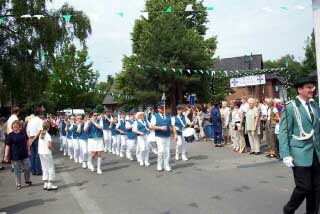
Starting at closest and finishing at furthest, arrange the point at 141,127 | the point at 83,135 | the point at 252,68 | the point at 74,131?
the point at 83,135 → the point at 141,127 → the point at 74,131 → the point at 252,68

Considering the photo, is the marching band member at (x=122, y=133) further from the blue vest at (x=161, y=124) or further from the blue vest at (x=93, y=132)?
the blue vest at (x=161, y=124)

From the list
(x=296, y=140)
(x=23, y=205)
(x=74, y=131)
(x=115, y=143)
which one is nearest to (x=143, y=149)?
(x=74, y=131)

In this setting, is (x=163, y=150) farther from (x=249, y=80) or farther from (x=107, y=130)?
(x=249, y=80)

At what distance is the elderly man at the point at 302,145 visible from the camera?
16.6ft

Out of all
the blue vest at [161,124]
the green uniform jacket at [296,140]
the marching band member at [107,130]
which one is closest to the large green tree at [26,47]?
the marching band member at [107,130]

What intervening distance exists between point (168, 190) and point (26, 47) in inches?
508

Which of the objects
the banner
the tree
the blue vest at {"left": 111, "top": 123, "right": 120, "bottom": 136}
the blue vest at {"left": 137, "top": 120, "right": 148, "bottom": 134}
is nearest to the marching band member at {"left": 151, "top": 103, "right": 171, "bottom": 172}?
the blue vest at {"left": 137, "top": 120, "right": 148, "bottom": 134}

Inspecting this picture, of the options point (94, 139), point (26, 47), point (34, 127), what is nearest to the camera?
point (34, 127)

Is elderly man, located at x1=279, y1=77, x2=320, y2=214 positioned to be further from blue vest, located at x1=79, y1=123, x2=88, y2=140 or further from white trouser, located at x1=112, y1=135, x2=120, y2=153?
white trouser, located at x1=112, y1=135, x2=120, y2=153

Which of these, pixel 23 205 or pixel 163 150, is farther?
pixel 163 150

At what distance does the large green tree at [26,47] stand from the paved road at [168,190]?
7.08 metres

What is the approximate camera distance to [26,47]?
18.5 metres

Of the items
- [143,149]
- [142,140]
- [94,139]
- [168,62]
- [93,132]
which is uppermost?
[168,62]

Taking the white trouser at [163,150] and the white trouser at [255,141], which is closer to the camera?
the white trouser at [163,150]
